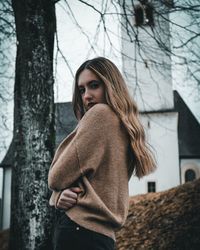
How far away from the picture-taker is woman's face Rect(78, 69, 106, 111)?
6.17 feet

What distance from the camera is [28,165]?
133 inches

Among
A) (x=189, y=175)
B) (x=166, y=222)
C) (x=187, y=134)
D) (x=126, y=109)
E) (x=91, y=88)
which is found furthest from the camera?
(x=187, y=134)

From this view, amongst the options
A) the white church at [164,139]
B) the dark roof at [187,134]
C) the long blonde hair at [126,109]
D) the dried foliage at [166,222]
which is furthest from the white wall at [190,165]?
the long blonde hair at [126,109]

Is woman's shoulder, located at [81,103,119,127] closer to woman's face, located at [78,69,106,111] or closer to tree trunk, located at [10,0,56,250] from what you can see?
woman's face, located at [78,69,106,111]

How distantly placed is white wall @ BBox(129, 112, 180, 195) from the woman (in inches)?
710

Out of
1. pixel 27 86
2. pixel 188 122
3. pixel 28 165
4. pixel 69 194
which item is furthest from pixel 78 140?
pixel 188 122

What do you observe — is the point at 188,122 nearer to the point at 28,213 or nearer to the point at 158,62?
the point at 158,62

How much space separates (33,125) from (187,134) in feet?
68.9

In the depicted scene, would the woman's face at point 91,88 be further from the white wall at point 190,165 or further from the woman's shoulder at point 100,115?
the white wall at point 190,165

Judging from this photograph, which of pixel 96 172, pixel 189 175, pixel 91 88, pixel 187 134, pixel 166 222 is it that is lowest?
pixel 189 175

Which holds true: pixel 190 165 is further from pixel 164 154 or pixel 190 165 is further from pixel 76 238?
pixel 76 238

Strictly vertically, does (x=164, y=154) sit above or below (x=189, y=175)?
above

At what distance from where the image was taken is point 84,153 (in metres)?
1.61

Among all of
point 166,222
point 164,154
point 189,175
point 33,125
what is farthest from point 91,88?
point 189,175
